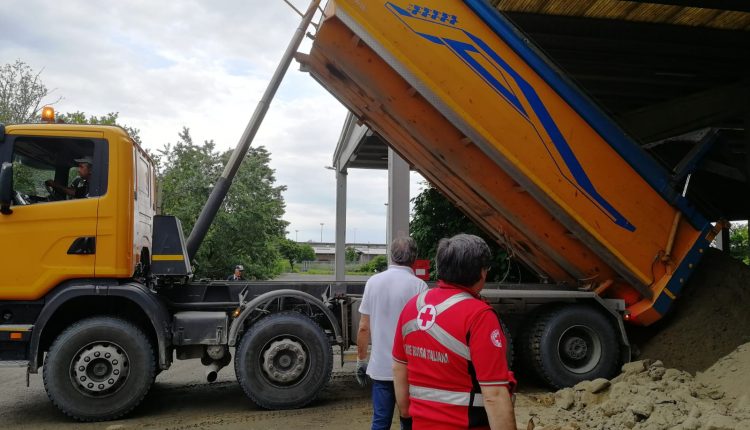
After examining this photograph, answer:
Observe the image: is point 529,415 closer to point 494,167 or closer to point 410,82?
A: point 494,167

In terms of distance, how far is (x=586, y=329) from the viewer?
6.92m

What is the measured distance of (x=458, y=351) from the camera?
2.21 m

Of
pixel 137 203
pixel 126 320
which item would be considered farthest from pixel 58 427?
pixel 137 203

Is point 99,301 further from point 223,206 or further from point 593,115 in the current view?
point 223,206

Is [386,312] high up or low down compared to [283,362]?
up

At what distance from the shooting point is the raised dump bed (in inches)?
219

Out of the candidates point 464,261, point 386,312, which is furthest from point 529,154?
point 464,261

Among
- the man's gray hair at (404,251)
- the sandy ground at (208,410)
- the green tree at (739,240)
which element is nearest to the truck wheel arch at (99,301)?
the sandy ground at (208,410)

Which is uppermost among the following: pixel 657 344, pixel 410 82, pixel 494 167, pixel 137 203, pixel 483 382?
pixel 410 82

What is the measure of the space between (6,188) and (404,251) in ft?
12.4

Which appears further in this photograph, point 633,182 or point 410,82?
point 633,182

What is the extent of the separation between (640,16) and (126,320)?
7828mm

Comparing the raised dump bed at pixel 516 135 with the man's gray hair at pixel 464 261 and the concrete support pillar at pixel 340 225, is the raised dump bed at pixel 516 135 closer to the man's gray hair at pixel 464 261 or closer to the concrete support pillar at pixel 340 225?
the man's gray hair at pixel 464 261

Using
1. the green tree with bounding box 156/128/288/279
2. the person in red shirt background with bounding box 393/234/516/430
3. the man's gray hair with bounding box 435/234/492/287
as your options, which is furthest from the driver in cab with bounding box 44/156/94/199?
the green tree with bounding box 156/128/288/279
